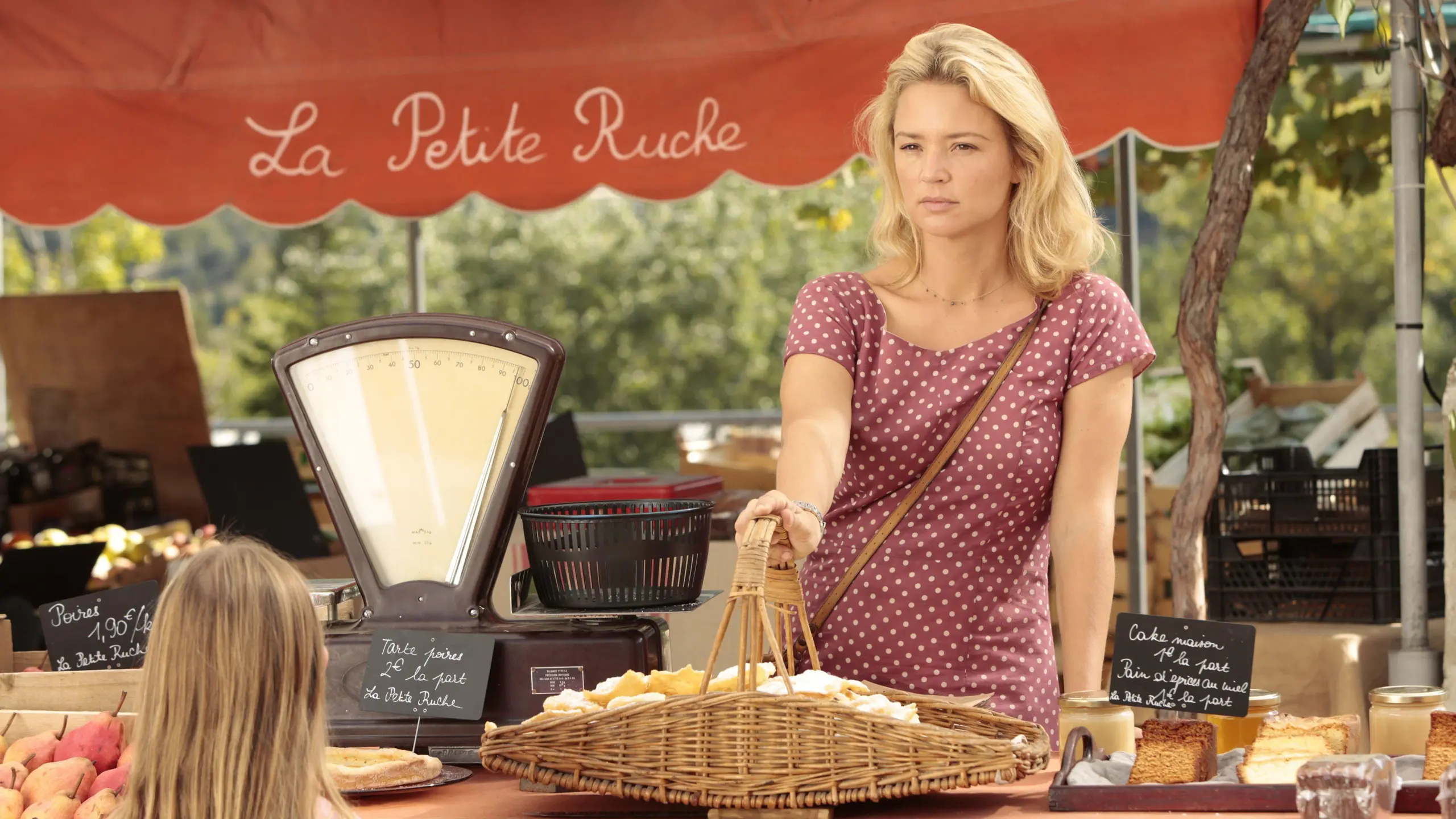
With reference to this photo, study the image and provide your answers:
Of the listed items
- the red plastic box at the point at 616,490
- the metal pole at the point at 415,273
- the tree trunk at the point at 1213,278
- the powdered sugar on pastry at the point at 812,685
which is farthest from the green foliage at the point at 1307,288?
the powdered sugar on pastry at the point at 812,685

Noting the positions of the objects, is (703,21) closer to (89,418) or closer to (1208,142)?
(1208,142)

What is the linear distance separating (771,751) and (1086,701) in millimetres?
381

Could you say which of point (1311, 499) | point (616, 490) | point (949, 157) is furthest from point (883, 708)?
point (1311, 499)

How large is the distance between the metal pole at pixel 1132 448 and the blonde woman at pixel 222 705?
2516 mm

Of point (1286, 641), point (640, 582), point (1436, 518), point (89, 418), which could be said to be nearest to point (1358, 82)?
point (1436, 518)

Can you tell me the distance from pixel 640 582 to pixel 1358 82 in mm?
3674

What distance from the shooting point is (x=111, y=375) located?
495cm

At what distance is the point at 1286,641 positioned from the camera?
3.39 meters

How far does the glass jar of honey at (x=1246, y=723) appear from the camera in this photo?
1.59m

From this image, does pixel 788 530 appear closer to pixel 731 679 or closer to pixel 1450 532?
pixel 731 679

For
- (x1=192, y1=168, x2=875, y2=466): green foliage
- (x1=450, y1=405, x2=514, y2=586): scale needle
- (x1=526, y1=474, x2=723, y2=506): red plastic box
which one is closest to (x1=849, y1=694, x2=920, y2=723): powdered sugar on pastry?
(x1=450, y1=405, x2=514, y2=586): scale needle

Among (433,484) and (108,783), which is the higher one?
(433,484)

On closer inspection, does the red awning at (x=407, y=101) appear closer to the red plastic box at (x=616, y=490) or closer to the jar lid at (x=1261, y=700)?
the red plastic box at (x=616, y=490)

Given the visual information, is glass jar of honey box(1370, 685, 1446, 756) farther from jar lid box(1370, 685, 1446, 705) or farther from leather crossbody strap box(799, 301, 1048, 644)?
leather crossbody strap box(799, 301, 1048, 644)
